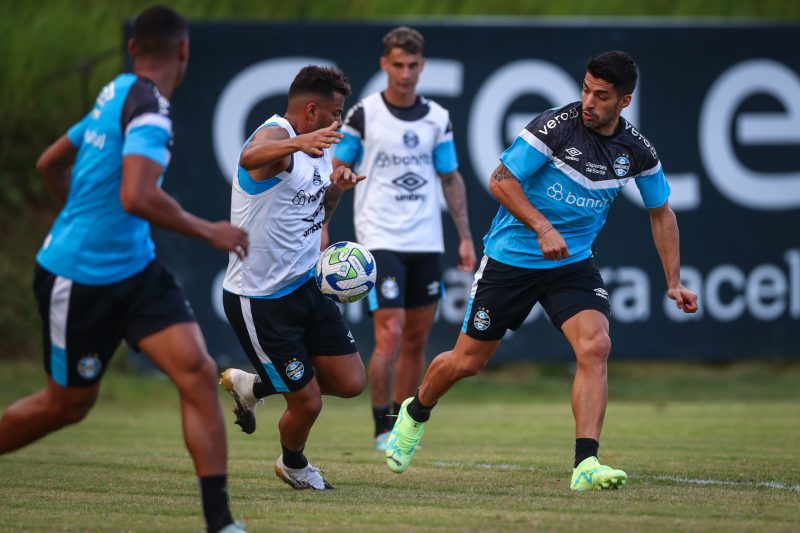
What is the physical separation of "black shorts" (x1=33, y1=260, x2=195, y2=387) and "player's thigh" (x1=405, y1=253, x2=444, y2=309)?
486cm

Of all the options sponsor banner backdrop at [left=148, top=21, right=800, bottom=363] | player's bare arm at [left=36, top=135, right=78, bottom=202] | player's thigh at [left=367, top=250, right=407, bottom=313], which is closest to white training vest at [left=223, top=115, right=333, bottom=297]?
player's bare arm at [left=36, top=135, right=78, bottom=202]

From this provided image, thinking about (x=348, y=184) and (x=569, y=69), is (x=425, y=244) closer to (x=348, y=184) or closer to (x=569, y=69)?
(x=348, y=184)

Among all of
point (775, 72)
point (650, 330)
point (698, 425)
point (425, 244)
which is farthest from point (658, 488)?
→ point (775, 72)

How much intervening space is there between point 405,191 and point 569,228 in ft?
9.53

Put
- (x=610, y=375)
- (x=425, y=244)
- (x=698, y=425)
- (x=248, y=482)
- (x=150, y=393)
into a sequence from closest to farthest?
(x=248, y=482) < (x=425, y=244) < (x=698, y=425) < (x=150, y=393) < (x=610, y=375)

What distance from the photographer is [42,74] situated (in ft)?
56.8

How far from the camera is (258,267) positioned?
7.21 m

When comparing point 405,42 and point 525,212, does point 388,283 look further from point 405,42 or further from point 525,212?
point 525,212

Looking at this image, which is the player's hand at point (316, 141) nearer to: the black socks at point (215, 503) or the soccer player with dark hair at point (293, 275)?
the soccer player with dark hair at point (293, 275)

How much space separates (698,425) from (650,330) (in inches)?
148

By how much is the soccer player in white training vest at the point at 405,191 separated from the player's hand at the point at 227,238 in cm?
473

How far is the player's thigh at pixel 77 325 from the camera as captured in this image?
5.61 meters

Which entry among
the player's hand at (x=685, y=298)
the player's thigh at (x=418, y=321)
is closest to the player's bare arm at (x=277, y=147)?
the player's hand at (x=685, y=298)

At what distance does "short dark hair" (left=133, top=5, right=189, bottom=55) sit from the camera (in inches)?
222
